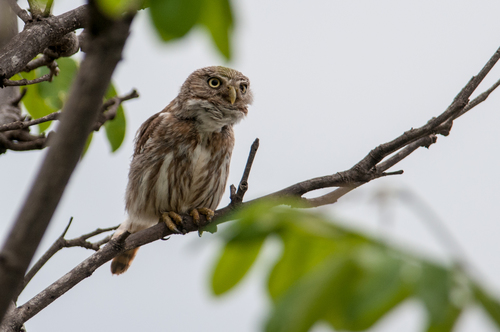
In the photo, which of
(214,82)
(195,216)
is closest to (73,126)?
(195,216)

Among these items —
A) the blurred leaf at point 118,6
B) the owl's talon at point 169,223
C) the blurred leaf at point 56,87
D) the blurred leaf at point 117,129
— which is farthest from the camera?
the owl's talon at point 169,223

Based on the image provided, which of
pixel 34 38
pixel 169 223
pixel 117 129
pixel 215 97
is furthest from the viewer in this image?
pixel 215 97

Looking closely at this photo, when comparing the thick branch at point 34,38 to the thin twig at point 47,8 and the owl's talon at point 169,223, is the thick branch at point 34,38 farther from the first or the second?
the owl's talon at point 169,223

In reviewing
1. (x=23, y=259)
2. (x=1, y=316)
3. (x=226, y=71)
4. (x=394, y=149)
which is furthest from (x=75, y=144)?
(x=226, y=71)

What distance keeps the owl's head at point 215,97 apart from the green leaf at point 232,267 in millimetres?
3391

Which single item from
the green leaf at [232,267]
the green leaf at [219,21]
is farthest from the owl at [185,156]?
the green leaf at [219,21]

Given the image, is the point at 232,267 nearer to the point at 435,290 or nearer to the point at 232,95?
the point at 435,290

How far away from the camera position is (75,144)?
1132 millimetres

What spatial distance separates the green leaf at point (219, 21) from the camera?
1.10m

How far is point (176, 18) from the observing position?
109 cm

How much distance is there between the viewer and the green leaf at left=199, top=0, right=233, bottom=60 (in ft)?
3.60

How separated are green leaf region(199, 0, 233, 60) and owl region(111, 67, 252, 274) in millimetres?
3164

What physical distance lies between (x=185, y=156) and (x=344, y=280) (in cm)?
351

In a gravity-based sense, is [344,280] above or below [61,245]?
above
